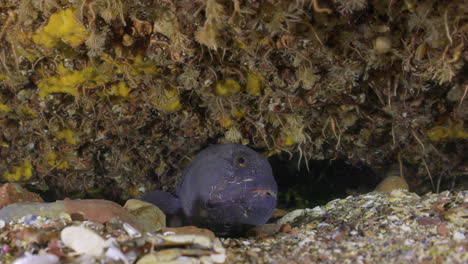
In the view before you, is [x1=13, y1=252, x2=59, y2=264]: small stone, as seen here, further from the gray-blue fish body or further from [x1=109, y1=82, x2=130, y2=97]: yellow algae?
[x1=109, y1=82, x2=130, y2=97]: yellow algae

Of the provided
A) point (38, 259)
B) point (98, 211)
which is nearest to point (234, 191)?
point (98, 211)

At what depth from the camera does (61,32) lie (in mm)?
2840

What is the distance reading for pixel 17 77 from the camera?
345 centimetres

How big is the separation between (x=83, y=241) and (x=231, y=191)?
1.90 m

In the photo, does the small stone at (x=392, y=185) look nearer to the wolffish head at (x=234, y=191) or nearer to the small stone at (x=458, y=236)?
the wolffish head at (x=234, y=191)

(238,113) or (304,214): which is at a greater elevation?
(238,113)

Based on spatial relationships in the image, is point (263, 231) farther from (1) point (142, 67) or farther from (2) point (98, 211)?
(1) point (142, 67)

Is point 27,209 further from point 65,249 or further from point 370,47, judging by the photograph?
point 370,47

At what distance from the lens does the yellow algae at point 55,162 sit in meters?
4.84

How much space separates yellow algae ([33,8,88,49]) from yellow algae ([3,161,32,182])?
9.39 ft

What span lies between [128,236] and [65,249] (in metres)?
0.34

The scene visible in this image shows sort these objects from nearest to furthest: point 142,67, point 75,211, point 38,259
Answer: point 38,259 → point 75,211 → point 142,67

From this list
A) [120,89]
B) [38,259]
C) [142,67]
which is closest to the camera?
[38,259]

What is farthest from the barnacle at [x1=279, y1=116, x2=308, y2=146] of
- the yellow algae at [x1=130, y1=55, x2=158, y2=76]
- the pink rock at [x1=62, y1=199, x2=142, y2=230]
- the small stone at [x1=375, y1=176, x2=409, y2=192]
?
the pink rock at [x1=62, y1=199, x2=142, y2=230]
